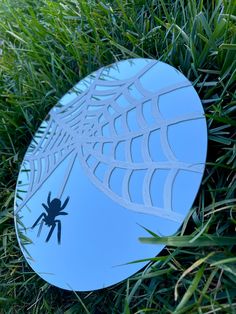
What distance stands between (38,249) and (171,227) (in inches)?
12.7

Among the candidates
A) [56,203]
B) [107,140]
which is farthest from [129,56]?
[56,203]

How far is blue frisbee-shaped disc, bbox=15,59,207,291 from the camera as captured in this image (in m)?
0.91

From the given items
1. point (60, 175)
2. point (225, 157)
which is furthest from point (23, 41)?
point (225, 157)

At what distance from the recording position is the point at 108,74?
1187 millimetres

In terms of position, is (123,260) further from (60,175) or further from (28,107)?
(28,107)

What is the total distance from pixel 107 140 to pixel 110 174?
0.30 feet

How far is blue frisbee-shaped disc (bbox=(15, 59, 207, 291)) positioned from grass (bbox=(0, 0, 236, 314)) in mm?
39

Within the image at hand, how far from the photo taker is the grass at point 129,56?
823mm

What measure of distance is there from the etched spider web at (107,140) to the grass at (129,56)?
0.20 ft

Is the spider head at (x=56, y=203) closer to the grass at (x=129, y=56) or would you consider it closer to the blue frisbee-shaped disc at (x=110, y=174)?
the blue frisbee-shaped disc at (x=110, y=174)

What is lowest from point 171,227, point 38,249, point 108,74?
point 38,249

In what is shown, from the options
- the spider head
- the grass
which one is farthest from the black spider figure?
the grass

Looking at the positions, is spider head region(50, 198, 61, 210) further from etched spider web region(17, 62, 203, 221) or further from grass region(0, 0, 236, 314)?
grass region(0, 0, 236, 314)

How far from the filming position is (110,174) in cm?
101
